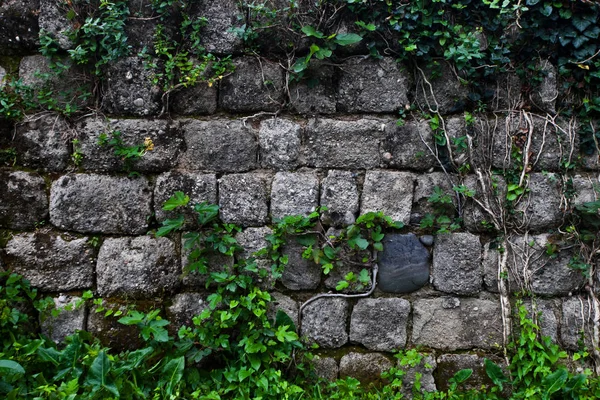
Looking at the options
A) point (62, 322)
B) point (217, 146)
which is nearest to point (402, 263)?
point (217, 146)

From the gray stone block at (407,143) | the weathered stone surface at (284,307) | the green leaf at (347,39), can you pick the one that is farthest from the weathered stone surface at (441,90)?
the weathered stone surface at (284,307)

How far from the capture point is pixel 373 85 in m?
2.79

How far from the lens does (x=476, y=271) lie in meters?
2.79

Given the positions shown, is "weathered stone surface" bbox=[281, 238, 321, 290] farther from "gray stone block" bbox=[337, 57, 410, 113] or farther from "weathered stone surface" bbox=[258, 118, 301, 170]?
"gray stone block" bbox=[337, 57, 410, 113]

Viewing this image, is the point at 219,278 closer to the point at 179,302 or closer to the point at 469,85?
the point at 179,302

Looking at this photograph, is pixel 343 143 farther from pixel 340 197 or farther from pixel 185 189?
pixel 185 189

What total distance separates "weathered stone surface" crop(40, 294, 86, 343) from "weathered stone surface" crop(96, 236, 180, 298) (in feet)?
0.58

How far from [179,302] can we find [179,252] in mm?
297

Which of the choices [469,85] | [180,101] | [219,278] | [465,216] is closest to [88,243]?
[219,278]

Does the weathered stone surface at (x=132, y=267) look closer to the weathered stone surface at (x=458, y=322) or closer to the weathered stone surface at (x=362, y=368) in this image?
the weathered stone surface at (x=362, y=368)

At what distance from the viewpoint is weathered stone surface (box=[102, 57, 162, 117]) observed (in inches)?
108

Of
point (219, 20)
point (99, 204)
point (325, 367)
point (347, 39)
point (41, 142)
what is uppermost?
point (219, 20)

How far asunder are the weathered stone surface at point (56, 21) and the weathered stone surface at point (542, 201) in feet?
9.34

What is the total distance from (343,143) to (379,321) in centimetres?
109
